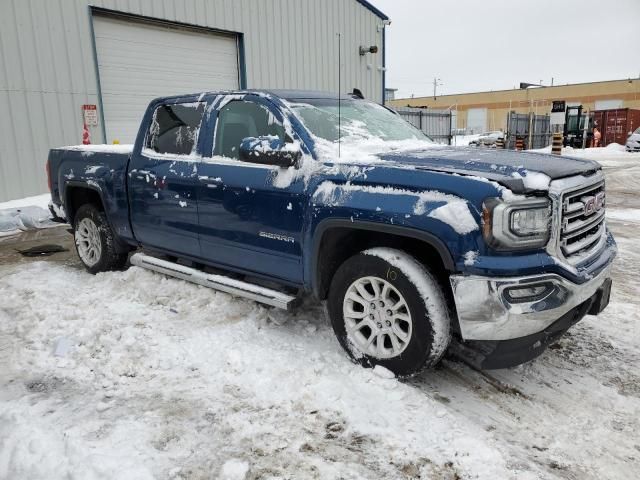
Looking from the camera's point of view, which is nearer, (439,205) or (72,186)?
(439,205)

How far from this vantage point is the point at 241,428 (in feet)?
8.99

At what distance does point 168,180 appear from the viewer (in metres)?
4.45

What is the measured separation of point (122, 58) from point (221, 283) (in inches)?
352

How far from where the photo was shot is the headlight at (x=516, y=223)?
106 inches

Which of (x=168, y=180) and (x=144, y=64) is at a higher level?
(x=144, y=64)

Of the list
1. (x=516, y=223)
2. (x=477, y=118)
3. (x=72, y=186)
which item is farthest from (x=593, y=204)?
(x=477, y=118)

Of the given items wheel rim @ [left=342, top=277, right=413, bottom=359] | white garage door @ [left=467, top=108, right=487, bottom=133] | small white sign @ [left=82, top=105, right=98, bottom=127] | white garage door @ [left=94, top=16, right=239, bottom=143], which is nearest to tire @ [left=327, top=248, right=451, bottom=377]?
wheel rim @ [left=342, top=277, right=413, bottom=359]

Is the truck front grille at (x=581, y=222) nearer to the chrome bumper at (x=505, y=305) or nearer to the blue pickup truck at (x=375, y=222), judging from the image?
the blue pickup truck at (x=375, y=222)

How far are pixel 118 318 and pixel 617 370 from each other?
3.73 meters

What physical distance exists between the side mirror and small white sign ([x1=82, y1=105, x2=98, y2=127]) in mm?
8343

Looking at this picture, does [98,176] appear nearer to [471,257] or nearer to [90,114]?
[471,257]

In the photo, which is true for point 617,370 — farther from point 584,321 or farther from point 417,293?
point 417,293

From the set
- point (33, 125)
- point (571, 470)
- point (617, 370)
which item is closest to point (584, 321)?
point (617, 370)

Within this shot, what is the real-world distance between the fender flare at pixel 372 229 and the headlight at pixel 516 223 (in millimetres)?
245
